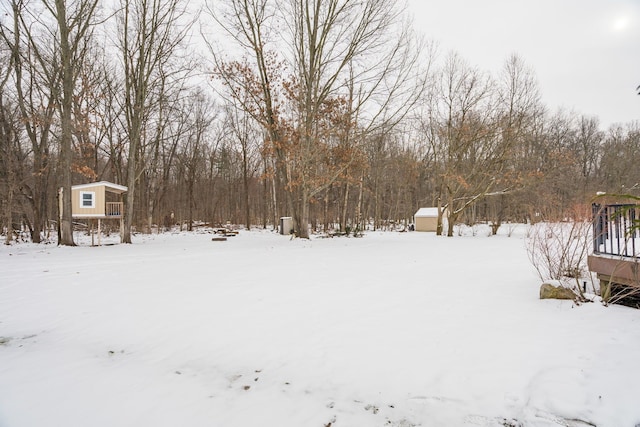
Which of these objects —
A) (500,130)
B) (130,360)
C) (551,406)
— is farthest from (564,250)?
(500,130)

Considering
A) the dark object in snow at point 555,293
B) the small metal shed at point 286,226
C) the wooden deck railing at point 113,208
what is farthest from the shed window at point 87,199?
the dark object in snow at point 555,293

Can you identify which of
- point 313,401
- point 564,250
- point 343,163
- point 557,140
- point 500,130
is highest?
point 557,140

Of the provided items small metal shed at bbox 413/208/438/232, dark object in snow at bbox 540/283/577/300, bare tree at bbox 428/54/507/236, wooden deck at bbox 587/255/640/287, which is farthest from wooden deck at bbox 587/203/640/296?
small metal shed at bbox 413/208/438/232

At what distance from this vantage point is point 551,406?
2506mm

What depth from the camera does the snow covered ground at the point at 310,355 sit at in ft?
8.17

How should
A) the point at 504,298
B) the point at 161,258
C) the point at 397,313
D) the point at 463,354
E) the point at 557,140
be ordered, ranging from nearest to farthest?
the point at 463,354 → the point at 397,313 → the point at 504,298 → the point at 161,258 → the point at 557,140

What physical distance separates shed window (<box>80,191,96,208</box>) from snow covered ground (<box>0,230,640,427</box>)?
7.44 meters

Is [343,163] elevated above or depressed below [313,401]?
above

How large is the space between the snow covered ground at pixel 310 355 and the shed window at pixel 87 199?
24.4 feet

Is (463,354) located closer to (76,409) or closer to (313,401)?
(313,401)

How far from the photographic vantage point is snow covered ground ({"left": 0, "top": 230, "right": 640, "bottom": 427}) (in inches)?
98.0

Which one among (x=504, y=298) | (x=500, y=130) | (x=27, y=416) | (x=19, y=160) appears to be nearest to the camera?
(x=27, y=416)

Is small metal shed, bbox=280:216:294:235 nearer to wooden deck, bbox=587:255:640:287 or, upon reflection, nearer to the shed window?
the shed window

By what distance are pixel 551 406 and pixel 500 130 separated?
62.4 ft
